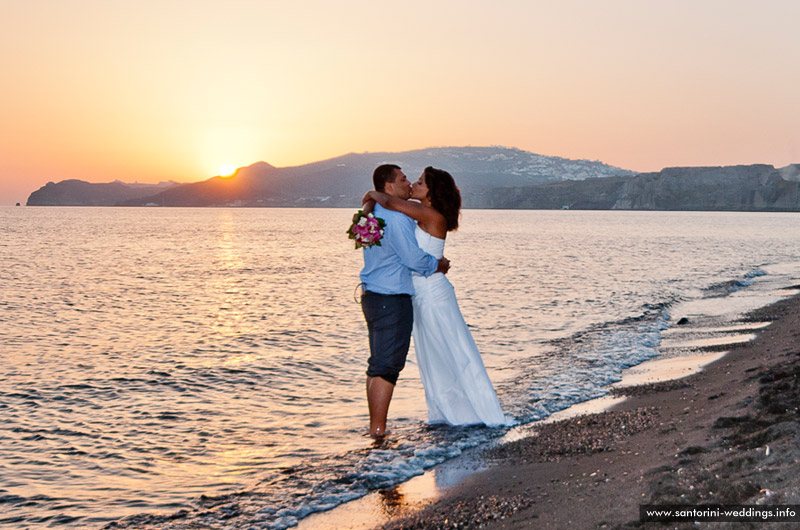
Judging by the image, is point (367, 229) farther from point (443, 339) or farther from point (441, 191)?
point (443, 339)

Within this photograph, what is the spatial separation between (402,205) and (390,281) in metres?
0.66

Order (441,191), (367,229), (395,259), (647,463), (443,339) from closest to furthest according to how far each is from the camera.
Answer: (647,463)
(367,229)
(395,259)
(441,191)
(443,339)

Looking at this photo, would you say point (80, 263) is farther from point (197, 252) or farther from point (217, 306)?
point (217, 306)

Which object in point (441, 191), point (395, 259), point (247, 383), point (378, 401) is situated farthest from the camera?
point (247, 383)

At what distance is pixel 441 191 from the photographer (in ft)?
19.3

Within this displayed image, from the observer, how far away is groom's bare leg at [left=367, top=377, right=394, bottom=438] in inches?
238

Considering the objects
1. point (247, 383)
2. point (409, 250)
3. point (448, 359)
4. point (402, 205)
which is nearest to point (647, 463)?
point (448, 359)

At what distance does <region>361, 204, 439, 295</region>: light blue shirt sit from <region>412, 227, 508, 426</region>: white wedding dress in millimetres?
389

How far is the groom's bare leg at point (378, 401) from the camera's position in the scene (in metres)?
6.05

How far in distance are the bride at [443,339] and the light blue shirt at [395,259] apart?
27 centimetres

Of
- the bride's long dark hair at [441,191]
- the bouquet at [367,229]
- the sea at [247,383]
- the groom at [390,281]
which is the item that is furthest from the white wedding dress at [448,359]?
the bouquet at [367,229]

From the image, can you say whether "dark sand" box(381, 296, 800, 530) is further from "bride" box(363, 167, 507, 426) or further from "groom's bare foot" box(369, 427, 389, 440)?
"groom's bare foot" box(369, 427, 389, 440)

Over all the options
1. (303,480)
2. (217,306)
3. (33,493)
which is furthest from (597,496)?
(217,306)

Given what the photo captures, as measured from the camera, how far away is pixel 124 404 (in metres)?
8.23
